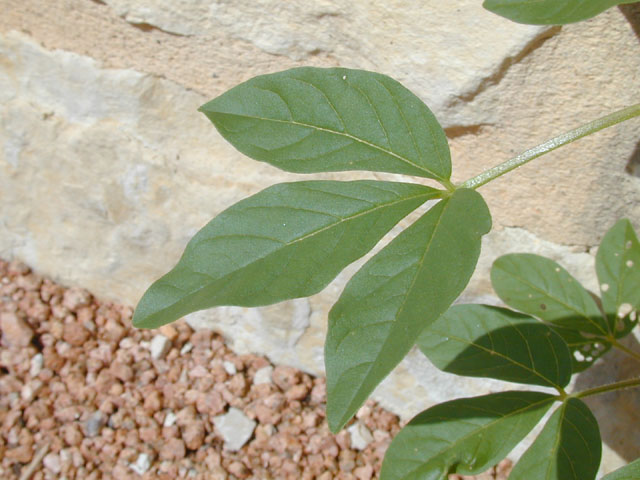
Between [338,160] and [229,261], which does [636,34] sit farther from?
[229,261]

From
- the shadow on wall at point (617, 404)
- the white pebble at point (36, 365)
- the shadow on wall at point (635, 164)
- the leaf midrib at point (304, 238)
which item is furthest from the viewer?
the white pebble at point (36, 365)

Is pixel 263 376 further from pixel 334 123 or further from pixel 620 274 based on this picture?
pixel 334 123

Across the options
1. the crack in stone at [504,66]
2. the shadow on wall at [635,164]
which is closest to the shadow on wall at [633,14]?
the crack in stone at [504,66]

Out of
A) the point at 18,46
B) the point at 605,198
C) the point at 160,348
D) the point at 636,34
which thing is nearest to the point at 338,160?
the point at 636,34

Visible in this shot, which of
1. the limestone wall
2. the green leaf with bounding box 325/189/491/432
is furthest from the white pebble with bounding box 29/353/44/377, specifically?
the green leaf with bounding box 325/189/491/432

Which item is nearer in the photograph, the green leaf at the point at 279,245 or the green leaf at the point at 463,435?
the green leaf at the point at 279,245

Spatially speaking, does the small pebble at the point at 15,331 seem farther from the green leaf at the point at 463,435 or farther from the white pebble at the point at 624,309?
the white pebble at the point at 624,309

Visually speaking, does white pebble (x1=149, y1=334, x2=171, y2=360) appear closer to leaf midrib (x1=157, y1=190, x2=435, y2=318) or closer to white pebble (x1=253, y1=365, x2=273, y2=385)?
white pebble (x1=253, y1=365, x2=273, y2=385)
